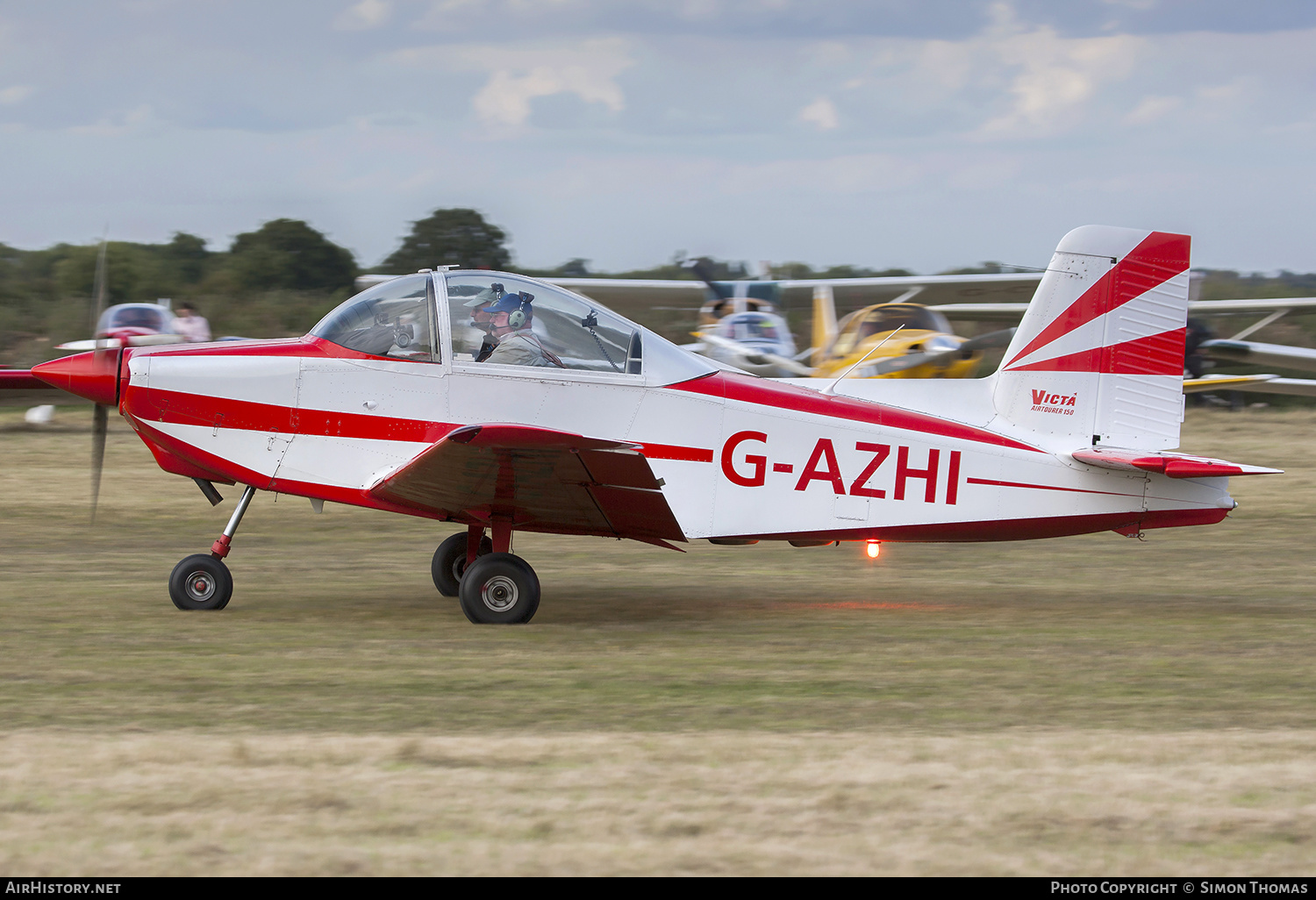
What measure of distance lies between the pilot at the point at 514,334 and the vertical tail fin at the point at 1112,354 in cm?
307

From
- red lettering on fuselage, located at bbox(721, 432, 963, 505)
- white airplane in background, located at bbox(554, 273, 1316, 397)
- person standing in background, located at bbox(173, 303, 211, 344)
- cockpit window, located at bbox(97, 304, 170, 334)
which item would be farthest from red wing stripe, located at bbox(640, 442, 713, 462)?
cockpit window, located at bbox(97, 304, 170, 334)

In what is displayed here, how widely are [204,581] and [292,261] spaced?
3395cm

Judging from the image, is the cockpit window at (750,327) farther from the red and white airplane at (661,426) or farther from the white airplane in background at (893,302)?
the red and white airplane at (661,426)

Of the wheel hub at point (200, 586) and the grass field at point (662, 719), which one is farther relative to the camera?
the wheel hub at point (200, 586)

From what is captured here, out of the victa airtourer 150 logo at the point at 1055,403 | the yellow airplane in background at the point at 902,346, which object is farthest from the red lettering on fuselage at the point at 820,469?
the yellow airplane in background at the point at 902,346

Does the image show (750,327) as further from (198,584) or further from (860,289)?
(198,584)

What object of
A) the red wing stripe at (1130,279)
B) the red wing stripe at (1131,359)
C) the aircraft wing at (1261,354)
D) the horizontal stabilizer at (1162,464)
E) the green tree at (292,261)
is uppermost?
the green tree at (292,261)

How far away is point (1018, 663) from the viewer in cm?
633

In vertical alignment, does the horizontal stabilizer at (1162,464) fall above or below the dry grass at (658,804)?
above

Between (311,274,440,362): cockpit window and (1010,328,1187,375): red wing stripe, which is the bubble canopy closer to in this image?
(311,274,440,362): cockpit window

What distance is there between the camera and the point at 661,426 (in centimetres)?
732

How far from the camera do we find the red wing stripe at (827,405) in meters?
7.42

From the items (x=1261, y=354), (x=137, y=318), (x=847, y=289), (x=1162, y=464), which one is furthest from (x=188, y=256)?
(x=1162, y=464)

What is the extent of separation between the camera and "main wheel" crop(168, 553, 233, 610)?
23.8ft
